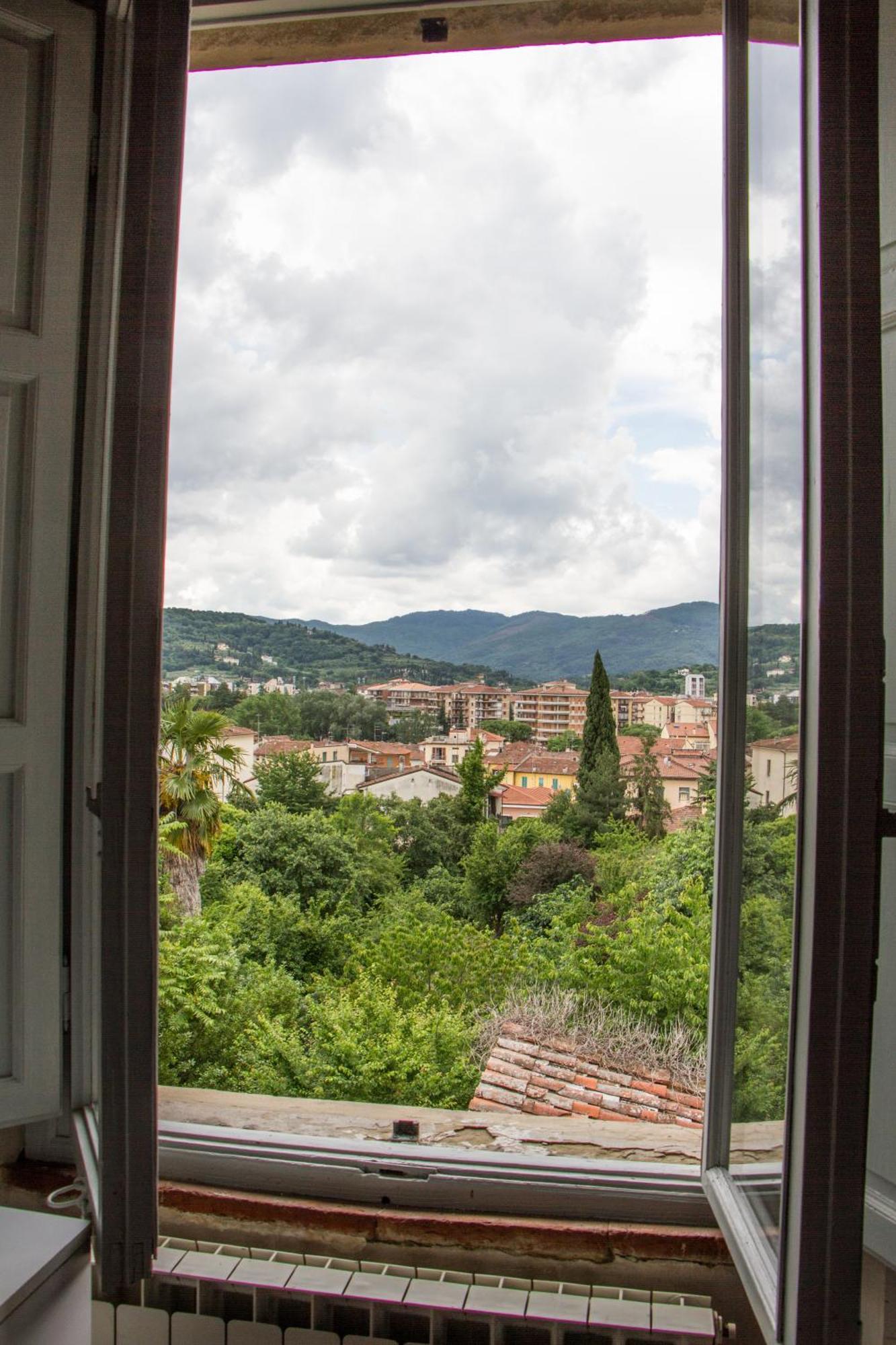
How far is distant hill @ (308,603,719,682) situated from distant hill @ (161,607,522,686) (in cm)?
5

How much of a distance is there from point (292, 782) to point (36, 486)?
10.1 ft

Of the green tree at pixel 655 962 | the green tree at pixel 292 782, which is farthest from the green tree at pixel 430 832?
the green tree at pixel 655 962

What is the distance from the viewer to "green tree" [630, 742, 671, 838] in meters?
3.74

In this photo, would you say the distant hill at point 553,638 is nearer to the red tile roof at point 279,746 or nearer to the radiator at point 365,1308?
the red tile roof at point 279,746

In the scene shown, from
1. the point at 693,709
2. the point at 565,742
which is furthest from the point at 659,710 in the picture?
the point at 565,742

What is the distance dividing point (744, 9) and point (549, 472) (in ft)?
10.3

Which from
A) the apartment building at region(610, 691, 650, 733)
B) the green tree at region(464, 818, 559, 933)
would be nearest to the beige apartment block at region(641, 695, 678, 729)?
the apartment building at region(610, 691, 650, 733)

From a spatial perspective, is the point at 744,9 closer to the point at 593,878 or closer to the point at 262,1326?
the point at 262,1326

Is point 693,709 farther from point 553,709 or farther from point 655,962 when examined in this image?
point 655,962

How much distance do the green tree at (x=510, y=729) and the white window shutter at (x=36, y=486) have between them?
3.12 m

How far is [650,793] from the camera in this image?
377cm

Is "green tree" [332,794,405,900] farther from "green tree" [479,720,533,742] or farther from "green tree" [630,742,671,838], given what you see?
"green tree" [630,742,671,838]

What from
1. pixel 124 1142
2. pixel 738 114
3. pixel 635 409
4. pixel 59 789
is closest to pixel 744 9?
pixel 738 114

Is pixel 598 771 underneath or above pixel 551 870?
above
